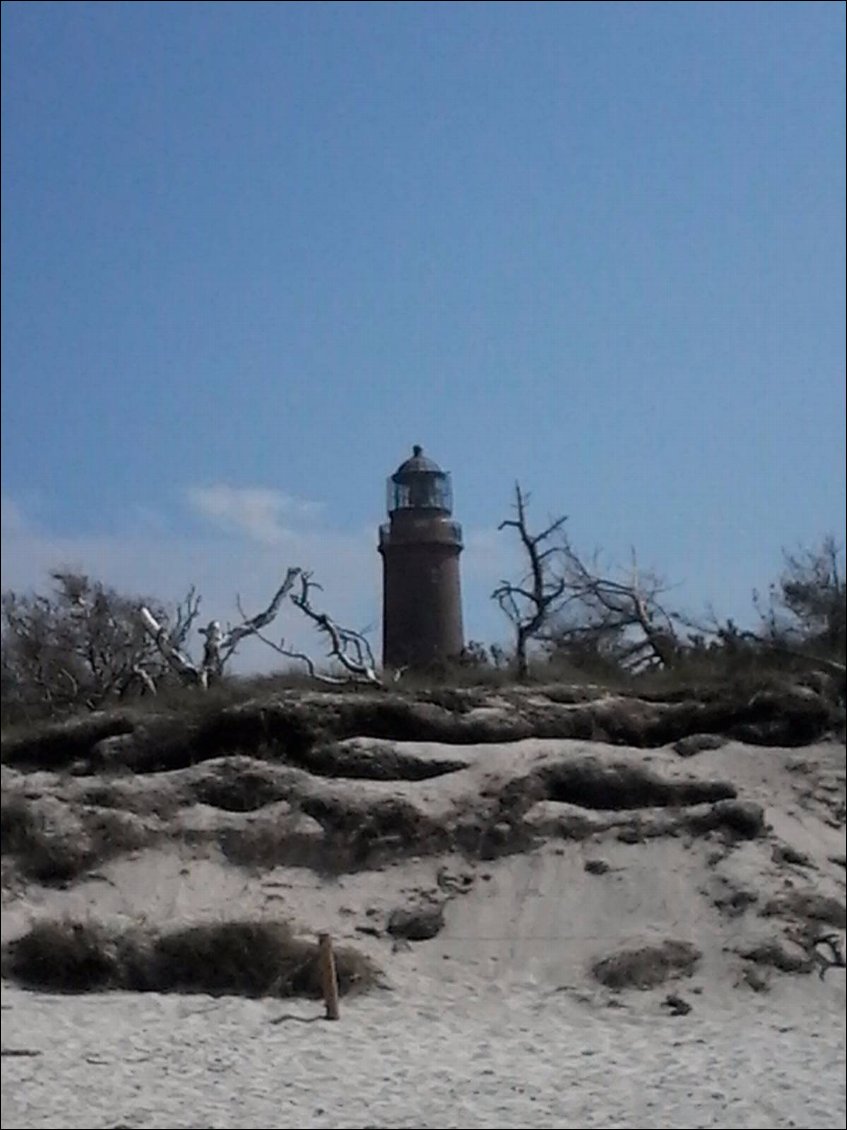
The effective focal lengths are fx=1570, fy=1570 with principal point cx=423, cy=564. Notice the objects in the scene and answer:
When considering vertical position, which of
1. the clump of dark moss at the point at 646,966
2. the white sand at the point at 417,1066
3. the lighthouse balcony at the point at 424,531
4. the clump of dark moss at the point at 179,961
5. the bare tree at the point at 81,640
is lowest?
the white sand at the point at 417,1066

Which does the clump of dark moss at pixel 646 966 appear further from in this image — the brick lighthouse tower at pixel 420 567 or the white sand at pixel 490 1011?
the brick lighthouse tower at pixel 420 567

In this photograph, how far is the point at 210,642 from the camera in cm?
432

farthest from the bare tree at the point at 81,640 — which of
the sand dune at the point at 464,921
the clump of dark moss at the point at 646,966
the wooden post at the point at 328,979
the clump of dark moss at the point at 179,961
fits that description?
the clump of dark moss at the point at 646,966

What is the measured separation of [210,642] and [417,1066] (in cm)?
223

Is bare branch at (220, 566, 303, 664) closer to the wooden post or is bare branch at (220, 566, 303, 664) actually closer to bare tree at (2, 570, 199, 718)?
bare tree at (2, 570, 199, 718)

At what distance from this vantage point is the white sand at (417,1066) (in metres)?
4.85

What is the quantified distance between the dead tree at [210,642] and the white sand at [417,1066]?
4.31ft

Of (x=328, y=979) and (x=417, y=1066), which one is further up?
(x=328, y=979)

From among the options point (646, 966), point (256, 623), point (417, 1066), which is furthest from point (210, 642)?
point (646, 966)

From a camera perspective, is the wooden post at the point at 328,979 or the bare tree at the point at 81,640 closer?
the bare tree at the point at 81,640

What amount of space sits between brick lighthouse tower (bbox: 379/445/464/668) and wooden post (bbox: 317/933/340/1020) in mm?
1997

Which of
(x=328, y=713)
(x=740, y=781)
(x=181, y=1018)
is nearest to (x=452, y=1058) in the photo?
(x=181, y=1018)

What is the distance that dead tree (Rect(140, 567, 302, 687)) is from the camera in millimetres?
4141

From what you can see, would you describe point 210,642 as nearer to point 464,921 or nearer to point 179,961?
point 179,961
